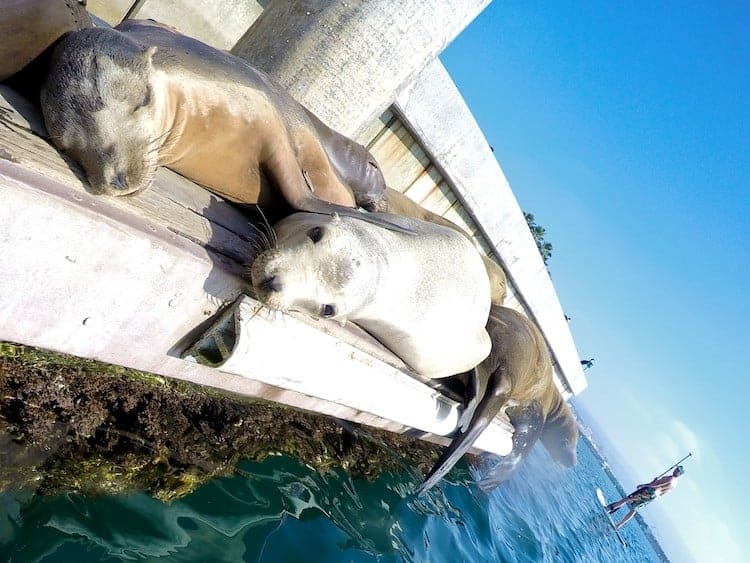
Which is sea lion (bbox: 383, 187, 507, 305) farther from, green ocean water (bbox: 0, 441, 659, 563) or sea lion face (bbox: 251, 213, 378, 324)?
green ocean water (bbox: 0, 441, 659, 563)

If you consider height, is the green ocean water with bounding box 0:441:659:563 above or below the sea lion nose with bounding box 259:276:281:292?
below

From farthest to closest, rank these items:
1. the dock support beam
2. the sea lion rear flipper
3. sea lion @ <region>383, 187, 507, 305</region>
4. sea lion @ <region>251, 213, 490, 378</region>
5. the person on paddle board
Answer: the person on paddle board < the sea lion rear flipper < sea lion @ <region>383, 187, 507, 305</region> < the dock support beam < sea lion @ <region>251, 213, 490, 378</region>

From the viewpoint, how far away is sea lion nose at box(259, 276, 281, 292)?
2.39 m

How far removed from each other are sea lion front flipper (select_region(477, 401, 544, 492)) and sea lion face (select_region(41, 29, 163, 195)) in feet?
17.6

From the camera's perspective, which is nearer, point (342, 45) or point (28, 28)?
point (28, 28)

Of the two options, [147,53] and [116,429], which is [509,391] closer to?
[116,429]

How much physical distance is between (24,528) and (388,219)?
226cm

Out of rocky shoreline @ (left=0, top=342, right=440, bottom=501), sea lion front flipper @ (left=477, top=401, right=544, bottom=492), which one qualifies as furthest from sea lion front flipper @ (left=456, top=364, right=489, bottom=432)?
sea lion front flipper @ (left=477, top=401, right=544, bottom=492)

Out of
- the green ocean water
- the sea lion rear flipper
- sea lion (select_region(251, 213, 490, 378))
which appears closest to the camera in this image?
the green ocean water

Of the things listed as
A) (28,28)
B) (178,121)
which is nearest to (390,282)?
(178,121)

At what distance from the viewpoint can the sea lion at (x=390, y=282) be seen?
2.55m

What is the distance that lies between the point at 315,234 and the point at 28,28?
4.17ft

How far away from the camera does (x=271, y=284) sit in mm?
2395

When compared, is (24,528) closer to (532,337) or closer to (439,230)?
(439,230)
